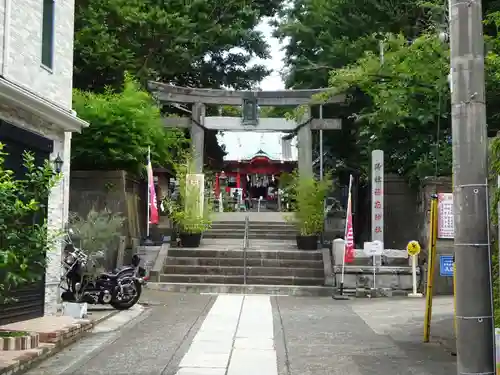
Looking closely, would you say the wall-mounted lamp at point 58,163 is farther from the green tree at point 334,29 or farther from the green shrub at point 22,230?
the green tree at point 334,29

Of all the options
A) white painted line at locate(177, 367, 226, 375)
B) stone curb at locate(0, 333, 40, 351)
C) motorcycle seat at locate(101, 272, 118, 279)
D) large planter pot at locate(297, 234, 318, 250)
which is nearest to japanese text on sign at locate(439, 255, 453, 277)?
large planter pot at locate(297, 234, 318, 250)

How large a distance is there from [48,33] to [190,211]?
27.1 feet

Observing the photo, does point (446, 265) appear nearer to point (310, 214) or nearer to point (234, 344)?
point (310, 214)

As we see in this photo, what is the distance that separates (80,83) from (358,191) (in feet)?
36.1

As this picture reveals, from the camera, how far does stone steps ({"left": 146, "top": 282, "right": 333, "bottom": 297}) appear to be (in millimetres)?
14938

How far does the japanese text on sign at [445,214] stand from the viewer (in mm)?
13836

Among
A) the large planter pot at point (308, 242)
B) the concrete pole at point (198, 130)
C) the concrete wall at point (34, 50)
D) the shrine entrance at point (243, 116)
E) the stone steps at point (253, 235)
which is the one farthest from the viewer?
the concrete pole at point (198, 130)

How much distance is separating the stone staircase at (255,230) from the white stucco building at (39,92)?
963 centimetres

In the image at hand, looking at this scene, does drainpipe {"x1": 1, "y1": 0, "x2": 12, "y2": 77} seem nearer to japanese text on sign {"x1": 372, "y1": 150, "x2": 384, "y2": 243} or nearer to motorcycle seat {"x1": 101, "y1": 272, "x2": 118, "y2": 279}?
motorcycle seat {"x1": 101, "y1": 272, "x2": 118, "y2": 279}

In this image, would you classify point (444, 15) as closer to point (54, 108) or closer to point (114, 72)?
point (54, 108)

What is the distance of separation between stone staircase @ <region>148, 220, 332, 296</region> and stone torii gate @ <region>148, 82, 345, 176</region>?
4.67 meters

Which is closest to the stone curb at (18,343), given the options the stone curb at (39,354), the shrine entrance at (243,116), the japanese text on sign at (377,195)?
the stone curb at (39,354)

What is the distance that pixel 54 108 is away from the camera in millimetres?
9844

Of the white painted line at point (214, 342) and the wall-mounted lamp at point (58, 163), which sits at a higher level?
the wall-mounted lamp at point (58, 163)
